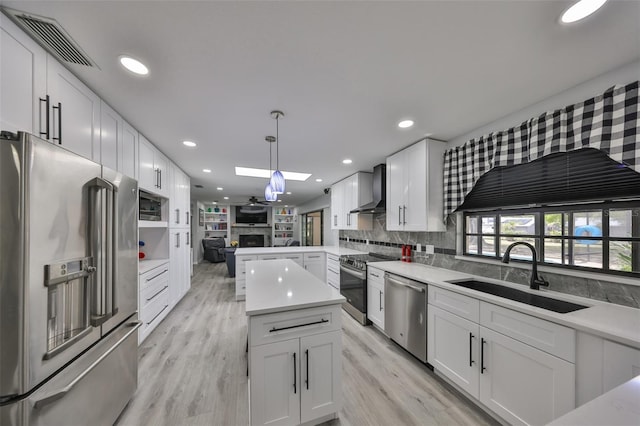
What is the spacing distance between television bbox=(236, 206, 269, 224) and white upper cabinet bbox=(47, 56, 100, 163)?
8.54 metres

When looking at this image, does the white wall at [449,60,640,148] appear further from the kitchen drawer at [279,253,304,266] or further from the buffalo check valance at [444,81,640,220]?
the kitchen drawer at [279,253,304,266]

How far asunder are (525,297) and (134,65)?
133 inches

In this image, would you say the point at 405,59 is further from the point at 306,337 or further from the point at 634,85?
the point at 306,337

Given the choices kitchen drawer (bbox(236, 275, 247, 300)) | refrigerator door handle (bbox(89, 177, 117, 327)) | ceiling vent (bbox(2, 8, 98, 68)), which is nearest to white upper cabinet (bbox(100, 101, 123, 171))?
ceiling vent (bbox(2, 8, 98, 68))

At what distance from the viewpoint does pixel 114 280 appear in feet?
4.74

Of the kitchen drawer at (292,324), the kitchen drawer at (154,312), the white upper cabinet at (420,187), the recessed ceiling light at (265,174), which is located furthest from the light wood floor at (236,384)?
the recessed ceiling light at (265,174)

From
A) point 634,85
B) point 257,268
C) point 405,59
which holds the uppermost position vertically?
point 405,59

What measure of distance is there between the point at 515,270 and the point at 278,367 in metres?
2.20

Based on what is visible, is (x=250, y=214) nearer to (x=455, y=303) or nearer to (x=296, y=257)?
(x=296, y=257)

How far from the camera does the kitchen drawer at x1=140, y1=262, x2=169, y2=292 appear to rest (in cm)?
260

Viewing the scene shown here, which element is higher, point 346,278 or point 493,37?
point 493,37

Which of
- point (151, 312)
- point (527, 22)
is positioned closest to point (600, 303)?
point (527, 22)

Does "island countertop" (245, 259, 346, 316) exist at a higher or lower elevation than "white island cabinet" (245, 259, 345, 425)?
higher

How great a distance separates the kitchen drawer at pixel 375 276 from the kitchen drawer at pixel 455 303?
0.74 metres
